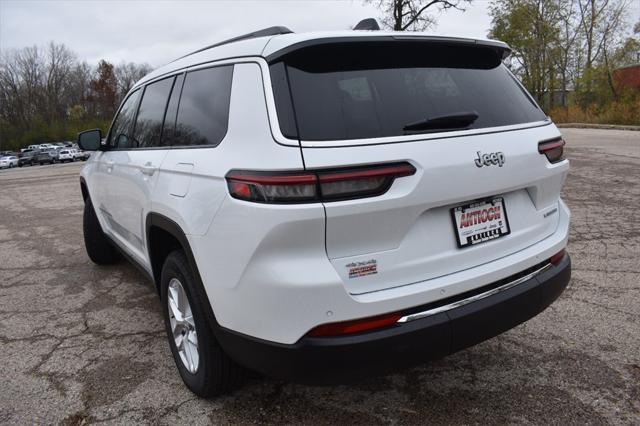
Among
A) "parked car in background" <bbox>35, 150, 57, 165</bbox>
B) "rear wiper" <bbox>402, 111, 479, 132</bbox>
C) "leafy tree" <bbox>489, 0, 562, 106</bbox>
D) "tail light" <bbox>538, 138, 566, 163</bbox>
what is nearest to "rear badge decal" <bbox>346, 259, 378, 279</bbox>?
"rear wiper" <bbox>402, 111, 479, 132</bbox>

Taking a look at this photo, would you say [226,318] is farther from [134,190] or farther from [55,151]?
[55,151]

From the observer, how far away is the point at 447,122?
2070mm

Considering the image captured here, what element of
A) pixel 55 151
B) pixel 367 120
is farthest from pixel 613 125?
pixel 55 151

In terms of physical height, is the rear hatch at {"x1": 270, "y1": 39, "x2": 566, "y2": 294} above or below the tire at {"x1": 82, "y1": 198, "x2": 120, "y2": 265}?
above

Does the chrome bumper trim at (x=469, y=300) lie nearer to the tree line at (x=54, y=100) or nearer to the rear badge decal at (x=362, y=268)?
the rear badge decal at (x=362, y=268)

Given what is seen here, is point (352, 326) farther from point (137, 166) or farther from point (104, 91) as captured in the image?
point (104, 91)

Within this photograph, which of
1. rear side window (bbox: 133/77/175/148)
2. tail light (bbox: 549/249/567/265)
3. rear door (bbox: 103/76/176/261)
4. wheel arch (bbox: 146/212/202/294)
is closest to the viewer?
wheel arch (bbox: 146/212/202/294)

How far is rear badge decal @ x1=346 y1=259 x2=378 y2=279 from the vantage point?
1.85 meters

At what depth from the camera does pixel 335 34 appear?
203 centimetres

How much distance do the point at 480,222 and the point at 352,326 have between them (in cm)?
75

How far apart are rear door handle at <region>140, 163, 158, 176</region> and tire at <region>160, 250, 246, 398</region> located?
21.1 inches

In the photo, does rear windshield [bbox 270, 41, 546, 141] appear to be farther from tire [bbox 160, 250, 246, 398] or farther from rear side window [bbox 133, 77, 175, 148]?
rear side window [bbox 133, 77, 175, 148]

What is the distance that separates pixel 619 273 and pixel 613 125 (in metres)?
21.4

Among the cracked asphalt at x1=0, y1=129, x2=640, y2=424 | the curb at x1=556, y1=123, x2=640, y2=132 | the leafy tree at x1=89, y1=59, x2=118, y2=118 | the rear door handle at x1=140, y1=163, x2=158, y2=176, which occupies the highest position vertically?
the leafy tree at x1=89, y1=59, x2=118, y2=118
